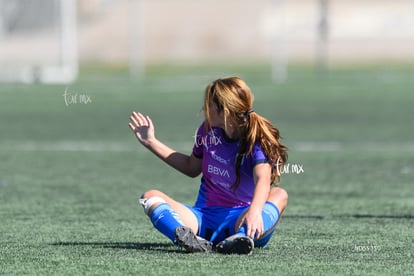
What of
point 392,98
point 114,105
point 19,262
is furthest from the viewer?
point 392,98

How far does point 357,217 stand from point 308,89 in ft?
64.6

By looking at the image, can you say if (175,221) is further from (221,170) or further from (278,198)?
(278,198)

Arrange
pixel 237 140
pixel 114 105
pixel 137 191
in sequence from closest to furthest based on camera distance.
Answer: pixel 237 140
pixel 137 191
pixel 114 105

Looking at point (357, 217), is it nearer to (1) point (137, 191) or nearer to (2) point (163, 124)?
(1) point (137, 191)

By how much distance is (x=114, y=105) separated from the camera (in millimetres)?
22578

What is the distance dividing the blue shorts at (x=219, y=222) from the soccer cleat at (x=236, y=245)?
0.20 m

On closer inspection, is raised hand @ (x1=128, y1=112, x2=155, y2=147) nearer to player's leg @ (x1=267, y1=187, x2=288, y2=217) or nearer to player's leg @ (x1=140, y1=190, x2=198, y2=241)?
player's leg @ (x1=140, y1=190, x2=198, y2=241)

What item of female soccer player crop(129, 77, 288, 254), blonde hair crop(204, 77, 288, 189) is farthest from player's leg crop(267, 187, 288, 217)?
blonde hair crop(204, 77, 288, 189)

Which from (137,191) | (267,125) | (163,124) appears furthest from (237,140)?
(163,124)

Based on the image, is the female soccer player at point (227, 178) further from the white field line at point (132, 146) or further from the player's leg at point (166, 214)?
the white field line at point (132, 146)

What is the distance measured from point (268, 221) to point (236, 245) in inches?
10.6

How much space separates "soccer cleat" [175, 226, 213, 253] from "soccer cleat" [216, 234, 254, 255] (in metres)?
0.10

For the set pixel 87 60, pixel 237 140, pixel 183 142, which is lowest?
pixel 87 60

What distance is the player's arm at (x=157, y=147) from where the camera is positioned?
6504 millimetres
